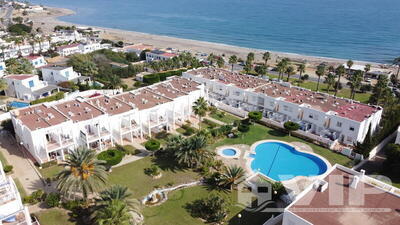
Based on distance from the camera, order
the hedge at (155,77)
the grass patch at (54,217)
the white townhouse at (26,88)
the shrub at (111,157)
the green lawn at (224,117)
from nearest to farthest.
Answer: the grass patch at (54,217) → the shrub at (111,157) → the green lawn at (224,117) → the white townhouse at (26,88) → the hedge at (155,77)

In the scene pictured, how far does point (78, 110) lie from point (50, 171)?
11730 millimetres

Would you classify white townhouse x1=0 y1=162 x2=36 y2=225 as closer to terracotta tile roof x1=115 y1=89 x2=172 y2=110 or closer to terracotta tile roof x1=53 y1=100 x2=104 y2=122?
terracotta tile roof x1=53 y1=100 x2=104 y2=122

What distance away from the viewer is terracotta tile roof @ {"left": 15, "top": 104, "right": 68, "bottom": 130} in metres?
44.4

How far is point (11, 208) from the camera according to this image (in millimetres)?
28688

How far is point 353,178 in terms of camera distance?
31.6 m

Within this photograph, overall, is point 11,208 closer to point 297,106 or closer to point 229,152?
point 229,152

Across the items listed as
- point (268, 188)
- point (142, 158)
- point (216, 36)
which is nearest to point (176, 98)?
point (142, 158)

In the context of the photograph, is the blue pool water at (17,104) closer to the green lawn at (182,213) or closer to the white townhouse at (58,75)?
the white townhouse at (58,75)

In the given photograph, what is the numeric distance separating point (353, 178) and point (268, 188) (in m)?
10.6

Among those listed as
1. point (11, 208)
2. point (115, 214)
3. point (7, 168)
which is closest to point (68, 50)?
point (7, 168)

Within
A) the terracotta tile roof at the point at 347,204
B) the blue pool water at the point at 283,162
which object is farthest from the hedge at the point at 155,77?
the terracotta tile roof at the point at 347,204

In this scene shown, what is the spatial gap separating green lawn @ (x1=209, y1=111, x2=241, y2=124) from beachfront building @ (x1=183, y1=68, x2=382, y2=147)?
186 cm

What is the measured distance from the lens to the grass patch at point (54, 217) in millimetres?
32656

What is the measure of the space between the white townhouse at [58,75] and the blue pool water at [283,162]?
56.1 m
